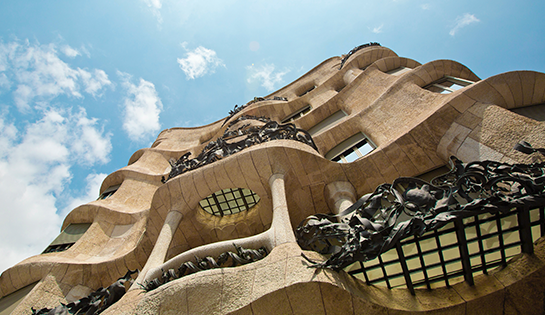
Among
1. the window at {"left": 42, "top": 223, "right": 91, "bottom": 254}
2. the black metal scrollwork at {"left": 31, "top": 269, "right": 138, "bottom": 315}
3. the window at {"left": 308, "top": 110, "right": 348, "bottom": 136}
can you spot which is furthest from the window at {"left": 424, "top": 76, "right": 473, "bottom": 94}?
the window at {"left": 42, "top": 223, "right": 91, "bottom": 254}

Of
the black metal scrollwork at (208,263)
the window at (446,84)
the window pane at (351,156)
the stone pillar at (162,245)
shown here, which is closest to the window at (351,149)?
the window pane at (351,156)

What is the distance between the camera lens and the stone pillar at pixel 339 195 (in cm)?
794

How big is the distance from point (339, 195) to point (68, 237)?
474 inches

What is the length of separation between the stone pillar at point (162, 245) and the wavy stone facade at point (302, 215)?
1.5 inches

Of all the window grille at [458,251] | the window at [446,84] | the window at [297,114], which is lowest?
the window grille at [458,251]

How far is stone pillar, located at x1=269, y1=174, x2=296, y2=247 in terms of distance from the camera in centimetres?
578

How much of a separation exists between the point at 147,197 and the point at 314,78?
16.5 meters

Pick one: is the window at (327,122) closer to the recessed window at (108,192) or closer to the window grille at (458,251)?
the window grille at (458,251)

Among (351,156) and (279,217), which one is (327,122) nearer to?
(351,156)

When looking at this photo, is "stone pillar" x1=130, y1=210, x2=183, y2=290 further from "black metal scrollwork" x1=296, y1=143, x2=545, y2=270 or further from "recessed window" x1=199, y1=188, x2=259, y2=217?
"black metal scrollwork" x1=296, y1=143, x2=545, y2=270

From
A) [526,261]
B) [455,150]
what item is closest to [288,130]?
[455,150]

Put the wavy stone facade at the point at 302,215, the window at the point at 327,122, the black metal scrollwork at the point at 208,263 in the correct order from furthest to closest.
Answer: the window at the point at 327,122, the black metal scrollwork at the point at 208,263, the wavy stone facade at the point at 302,215

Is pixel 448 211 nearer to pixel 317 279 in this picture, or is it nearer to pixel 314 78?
pixel 317 279

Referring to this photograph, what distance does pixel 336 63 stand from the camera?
24.7m
